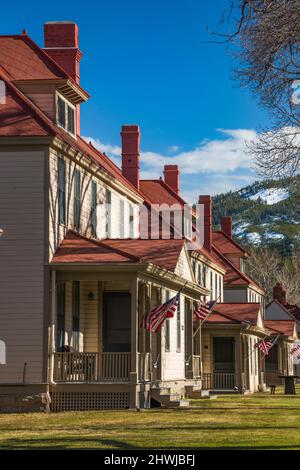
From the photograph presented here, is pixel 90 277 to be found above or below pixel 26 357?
above

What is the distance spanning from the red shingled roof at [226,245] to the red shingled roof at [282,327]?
19.5 ft

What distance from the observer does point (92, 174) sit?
108 feet

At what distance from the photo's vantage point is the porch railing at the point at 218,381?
49.8m

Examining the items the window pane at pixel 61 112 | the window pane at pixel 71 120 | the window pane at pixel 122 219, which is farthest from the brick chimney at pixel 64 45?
the window pane at pixel 122 219

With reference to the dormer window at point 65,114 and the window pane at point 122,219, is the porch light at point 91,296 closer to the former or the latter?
the dormer window at point 65,114

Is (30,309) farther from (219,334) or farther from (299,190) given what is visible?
(219,334)

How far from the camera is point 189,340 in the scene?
38750 mm

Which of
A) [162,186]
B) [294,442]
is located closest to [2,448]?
[294,442]

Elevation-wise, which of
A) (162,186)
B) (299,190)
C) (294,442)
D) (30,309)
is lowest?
(294,442)

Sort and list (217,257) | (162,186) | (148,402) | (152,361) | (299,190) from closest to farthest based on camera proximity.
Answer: (299,190) → (148,402) → (152,361) → (162,186) → (217,257)

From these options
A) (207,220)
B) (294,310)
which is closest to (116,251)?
(207,220)

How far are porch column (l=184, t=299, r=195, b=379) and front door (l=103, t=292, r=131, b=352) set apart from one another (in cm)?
659

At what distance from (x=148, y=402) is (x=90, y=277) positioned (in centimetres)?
443

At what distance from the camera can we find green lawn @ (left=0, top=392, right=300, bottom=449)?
16562 millimetres
